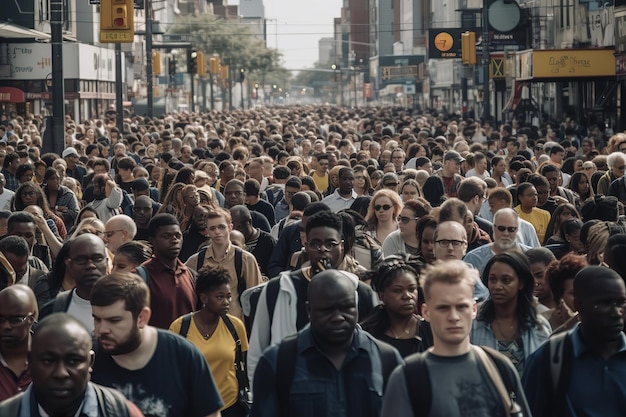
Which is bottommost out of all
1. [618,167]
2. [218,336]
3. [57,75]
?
[218,336]

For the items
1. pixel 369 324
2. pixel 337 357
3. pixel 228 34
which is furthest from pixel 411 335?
pixel 228 34

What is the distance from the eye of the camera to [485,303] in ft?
23.4

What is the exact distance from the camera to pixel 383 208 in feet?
39.3

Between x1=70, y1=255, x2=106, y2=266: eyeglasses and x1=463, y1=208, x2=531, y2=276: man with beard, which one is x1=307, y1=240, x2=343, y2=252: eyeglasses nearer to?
x1=70, y1=255, x2=106, y2=266: eyeglasses

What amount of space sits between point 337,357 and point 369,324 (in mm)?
1368

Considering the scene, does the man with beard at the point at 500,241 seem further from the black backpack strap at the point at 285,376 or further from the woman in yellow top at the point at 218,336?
the black backpack strap at the point at 285,376

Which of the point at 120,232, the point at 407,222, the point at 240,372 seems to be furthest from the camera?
the point at 407,222

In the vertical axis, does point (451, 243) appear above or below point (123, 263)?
above

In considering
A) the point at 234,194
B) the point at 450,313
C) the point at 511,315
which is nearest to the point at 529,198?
the point at 234,194

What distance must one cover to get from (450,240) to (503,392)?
374 cm

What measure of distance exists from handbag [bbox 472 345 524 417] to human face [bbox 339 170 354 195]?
9.44 metres

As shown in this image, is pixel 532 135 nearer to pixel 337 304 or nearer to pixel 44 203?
pixel 44 203

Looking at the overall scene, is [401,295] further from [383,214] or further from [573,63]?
[573,63]

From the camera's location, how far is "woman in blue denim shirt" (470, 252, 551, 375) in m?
6.84
